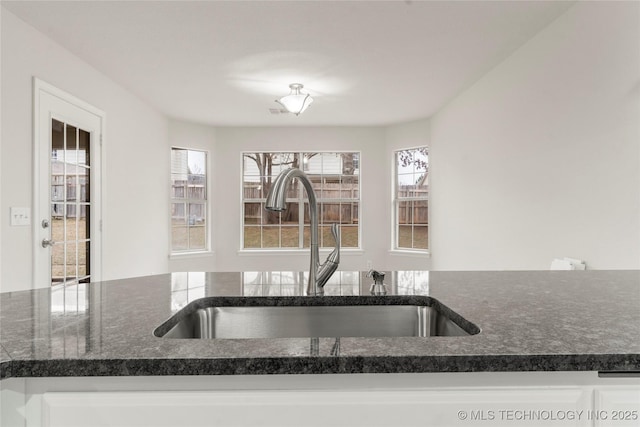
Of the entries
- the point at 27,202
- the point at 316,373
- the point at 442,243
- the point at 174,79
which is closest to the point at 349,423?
the point at 316,373

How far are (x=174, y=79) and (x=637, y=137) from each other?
13.1 ft

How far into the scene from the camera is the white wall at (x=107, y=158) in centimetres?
286

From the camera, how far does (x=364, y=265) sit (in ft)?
21.7

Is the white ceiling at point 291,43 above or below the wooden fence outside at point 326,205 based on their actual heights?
above

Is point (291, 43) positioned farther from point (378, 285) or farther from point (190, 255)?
point (190, 255)

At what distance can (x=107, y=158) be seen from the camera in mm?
4262

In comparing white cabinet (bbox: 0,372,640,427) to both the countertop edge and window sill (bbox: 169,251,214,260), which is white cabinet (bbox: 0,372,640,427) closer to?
the countertop edge

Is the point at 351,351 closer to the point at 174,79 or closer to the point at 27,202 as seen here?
the point at 27,202

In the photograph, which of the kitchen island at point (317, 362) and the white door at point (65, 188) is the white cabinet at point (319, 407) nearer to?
the kitchen island at point (317, 362)

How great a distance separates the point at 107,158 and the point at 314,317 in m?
3.96

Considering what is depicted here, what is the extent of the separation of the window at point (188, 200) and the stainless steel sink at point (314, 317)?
5.41 metres

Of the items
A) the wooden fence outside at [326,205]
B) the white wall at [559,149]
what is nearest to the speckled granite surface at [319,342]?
the white wall at [559,149]

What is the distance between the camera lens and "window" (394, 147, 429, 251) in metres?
6.16

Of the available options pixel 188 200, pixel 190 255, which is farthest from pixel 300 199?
pixel 190 255
